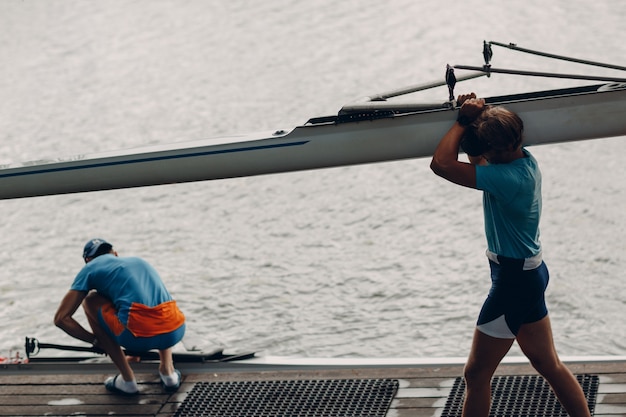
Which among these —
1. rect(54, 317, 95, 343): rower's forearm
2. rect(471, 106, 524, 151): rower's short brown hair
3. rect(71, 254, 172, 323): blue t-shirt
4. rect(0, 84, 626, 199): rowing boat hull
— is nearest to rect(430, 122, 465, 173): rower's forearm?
rect(471, 106, 524, 151): rower's short brown hair

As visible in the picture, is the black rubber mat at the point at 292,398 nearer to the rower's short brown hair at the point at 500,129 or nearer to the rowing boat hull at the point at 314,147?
the rowing boat hull at the point at 314,147

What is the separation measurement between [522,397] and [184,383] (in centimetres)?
213

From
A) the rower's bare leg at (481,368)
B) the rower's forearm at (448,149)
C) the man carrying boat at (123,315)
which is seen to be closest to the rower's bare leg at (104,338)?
the man carrying boat at (123,315)

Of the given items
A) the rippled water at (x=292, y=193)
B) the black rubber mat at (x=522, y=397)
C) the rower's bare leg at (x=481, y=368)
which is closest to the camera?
the rower's bare leg at (x=481, y=368)

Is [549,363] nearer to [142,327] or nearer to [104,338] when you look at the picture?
[142,327]

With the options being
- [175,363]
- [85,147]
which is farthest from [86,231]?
[175,363]

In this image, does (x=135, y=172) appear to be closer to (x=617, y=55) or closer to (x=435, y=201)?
(x=435, y=201)

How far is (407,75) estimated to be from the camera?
17.9 metres

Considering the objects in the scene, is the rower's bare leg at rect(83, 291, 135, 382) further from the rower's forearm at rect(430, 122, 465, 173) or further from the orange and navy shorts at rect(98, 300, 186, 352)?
the rower's forearm at rect(430, 122, 465, 173)

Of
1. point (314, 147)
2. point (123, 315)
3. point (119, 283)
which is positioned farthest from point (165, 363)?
point (314, 147)

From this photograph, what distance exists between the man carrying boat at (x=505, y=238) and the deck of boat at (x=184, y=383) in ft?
3.52

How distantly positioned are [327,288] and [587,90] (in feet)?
19.1

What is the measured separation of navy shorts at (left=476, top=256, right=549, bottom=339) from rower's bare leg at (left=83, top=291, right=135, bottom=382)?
263 cm

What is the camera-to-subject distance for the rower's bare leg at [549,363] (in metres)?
5.28
